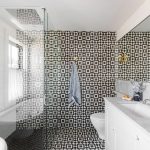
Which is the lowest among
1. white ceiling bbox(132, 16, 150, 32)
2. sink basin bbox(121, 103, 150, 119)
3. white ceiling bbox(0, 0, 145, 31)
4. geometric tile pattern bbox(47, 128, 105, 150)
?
geometric tile pattern bbox(47, 128, 105, 150)

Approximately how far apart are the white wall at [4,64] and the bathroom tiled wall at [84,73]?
1.14 m

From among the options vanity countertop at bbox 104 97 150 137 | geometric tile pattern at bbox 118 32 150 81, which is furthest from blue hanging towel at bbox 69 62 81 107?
vanity countertop at bbox 104 97 150 137

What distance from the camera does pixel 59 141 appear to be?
4117mm

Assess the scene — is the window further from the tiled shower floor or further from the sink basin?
the sink basin

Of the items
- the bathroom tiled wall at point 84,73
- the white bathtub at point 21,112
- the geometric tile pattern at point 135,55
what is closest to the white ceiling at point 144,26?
the geometric tile pattern at point 135,55

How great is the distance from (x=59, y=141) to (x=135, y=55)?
2.00m

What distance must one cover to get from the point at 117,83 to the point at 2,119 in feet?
7.73

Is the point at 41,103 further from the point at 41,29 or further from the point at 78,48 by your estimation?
the point at 78,48

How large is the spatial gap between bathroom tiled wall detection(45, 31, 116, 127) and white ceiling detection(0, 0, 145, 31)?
33 cm

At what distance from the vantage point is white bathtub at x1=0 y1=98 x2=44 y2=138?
12.5ft

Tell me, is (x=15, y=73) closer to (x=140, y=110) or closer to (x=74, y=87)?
(x=74, y=87)

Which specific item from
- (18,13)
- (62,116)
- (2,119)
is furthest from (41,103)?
(18,13)

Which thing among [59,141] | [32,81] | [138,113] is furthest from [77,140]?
[138,113]

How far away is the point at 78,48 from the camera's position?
4914 millimetres
